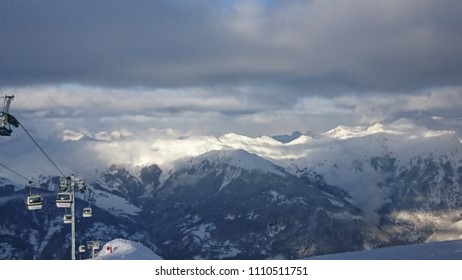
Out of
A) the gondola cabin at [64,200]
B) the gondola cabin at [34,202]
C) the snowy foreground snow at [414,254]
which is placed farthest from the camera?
the gondola cabin at [64,200]

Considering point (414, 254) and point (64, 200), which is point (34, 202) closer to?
point (64, 200)

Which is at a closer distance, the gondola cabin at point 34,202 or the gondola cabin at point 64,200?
the gondola cabin at point 34,202

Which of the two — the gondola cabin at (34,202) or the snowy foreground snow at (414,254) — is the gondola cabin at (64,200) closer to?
the gondola cabin at (34,202)

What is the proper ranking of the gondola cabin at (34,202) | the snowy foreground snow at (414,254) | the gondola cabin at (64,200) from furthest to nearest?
the gondola cabin at (64,200), the gondola cabin at (34,202), the snowy foreground snow at (414,254)

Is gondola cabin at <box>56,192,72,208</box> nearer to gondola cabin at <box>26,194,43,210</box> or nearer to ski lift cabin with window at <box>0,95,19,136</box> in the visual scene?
gondola cabin at <box>26,194,43,210</box>

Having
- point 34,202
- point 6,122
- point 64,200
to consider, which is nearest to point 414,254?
point 6,122

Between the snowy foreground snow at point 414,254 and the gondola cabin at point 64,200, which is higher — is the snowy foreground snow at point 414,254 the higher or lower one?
the lower one

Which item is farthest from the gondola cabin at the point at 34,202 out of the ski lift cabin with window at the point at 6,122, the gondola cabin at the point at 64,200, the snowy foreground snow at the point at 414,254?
the snowy foreground snow at the point at 414,254

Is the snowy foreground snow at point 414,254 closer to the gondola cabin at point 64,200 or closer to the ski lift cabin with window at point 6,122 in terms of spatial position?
the ski lift cabin with window at point 6,122

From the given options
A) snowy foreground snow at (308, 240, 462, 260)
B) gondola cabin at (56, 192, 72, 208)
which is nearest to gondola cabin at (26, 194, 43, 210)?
gondola cabin at (56, 192, 72, 208)
